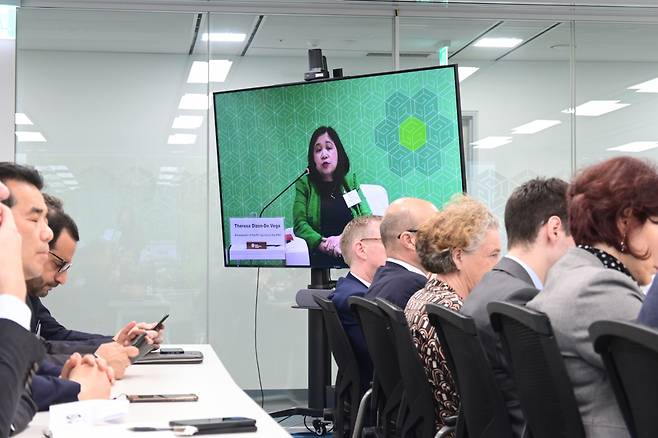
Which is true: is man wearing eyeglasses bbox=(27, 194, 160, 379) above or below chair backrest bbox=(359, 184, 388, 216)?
below

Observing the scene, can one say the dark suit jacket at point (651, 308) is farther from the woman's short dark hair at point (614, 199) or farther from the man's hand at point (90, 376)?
the man's hand at point (90, 376)

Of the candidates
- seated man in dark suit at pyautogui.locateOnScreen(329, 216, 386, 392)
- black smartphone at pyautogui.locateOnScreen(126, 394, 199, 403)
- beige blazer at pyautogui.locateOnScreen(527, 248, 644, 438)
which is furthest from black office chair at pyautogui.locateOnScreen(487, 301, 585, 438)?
seated man in dark suit at pyautogui.locateOnScreen(329, 216, 386, 392)

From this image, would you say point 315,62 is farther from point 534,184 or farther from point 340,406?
point 534,184

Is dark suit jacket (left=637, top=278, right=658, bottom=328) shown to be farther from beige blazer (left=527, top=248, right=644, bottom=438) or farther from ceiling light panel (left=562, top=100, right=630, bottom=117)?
ceiling light panel (left=562, top=100, right=630, bottom=117)

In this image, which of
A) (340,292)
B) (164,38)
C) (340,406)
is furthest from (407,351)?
(164,38)

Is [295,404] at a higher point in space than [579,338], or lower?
lower

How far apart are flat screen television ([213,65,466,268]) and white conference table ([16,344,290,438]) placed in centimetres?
244

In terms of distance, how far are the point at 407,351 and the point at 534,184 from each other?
0.74 meters

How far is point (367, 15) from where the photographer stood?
7609mm

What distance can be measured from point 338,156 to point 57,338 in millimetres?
2388

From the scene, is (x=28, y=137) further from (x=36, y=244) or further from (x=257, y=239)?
(x=36, y=244)

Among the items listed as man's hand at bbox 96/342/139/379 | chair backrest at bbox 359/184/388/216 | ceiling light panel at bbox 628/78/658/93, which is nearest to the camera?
man's hand at bbox 96/342/139/379

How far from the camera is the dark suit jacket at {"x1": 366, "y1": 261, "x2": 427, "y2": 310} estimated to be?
4.17 meters

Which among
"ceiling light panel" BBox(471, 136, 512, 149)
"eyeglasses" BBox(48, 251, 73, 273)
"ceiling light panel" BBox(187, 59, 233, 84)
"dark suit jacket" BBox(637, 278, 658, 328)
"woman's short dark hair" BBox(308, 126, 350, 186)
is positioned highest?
"ceiling light panel" BBox(187, 59, 233, 84)
